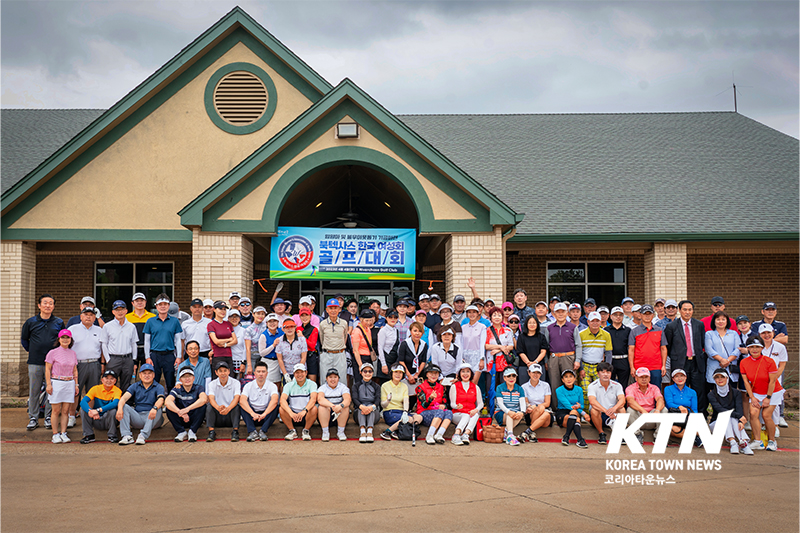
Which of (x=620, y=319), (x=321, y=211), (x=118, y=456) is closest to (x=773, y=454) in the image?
(x=620, y=319)

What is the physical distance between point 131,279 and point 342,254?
6.28 metres

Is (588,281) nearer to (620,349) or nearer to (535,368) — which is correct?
(620,349)

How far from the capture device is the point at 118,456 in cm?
775

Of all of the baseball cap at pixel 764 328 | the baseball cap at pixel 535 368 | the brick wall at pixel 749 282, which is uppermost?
the brick wall at pixel 749 282

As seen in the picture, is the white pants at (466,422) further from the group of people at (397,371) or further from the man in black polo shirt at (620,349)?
the man in black polo shirt at (620,349)

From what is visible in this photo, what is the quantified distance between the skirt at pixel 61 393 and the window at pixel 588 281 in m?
10.6

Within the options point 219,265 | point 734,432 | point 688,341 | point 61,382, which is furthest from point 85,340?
point 734,432

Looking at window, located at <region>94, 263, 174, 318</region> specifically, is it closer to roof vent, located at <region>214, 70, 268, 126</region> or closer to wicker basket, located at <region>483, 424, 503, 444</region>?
roof vent, located at <region>214, 70, 268, 126</region>

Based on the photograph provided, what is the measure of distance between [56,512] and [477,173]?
1224cm

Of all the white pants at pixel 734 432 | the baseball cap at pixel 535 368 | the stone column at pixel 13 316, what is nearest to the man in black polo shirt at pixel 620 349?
the baseball cap at pixel 535 368

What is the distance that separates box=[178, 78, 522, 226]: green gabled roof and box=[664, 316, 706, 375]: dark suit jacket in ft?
10.7

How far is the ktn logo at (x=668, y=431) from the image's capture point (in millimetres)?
8461

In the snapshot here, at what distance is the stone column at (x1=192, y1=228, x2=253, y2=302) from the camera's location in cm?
1134

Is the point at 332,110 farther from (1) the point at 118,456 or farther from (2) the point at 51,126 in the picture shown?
(2) the point at 51,126
